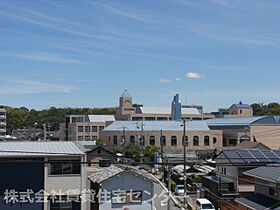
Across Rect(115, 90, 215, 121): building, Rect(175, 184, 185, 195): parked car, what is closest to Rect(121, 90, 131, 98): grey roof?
Rect(115, 90, 215, 121): building

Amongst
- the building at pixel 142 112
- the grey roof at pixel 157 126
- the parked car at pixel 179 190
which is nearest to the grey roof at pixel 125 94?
the building at pixel 142 112

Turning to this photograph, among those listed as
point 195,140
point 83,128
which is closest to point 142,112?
point 83,128

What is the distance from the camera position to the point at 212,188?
2419 cm

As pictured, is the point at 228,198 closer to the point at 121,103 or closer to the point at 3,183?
the point at 3,183


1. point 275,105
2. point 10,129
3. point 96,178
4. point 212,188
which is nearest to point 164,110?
point 275,105

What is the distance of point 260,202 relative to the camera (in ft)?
55.4

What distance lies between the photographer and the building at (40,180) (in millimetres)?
16219

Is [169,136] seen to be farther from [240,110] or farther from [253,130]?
[240,110]

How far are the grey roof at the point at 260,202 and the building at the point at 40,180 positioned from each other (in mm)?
8245

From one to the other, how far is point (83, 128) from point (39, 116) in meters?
31.1

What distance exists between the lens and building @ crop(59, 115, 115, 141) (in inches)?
3120

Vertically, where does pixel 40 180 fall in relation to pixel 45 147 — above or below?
below

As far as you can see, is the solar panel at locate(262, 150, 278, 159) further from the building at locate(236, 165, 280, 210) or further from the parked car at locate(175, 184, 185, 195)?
the parked car at locate(175, 184, 185, 195)

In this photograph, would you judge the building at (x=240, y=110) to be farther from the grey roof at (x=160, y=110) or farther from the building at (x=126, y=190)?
the building at (x=126, y=190)
